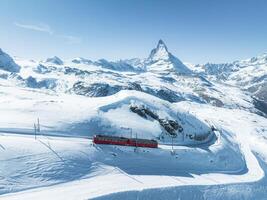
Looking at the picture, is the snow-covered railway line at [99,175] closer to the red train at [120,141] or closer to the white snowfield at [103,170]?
the white snowfield at [103,170]

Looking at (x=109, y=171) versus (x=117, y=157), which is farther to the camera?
(x=117, y=157)

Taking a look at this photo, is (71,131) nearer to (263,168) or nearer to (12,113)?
(12,113)

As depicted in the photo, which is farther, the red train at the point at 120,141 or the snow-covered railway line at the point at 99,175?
the red train at the point at 120,141

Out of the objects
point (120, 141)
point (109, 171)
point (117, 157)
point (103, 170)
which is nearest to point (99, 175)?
point (103, 170)

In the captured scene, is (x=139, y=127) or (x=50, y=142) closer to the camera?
(x=50, y=142)

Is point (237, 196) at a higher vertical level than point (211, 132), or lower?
lower

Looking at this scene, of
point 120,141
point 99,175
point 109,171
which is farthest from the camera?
point 120,141

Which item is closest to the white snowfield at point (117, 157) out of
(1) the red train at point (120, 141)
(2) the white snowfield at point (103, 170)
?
(2) the white snowfield at point (103, 170)

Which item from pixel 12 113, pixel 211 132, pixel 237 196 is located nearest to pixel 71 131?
pixel 12 113

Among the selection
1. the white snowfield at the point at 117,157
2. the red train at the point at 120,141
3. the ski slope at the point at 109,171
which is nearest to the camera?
the ski slope at the point at 109,171

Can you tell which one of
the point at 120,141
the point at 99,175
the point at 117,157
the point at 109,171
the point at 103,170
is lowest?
the point at 99,175

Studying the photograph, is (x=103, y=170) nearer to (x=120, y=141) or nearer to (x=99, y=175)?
(x=99, y=175)
